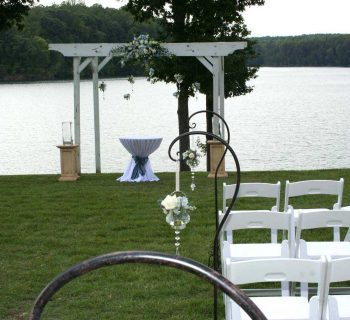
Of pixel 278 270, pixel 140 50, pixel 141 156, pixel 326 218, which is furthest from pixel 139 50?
pixel 278 270

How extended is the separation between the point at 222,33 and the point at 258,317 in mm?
22597

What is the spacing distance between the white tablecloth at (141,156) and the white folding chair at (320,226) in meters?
9.15

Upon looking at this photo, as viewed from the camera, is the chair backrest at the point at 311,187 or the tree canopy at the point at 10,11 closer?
the chair backrest at the point at 311,187

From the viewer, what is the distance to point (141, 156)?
1606cm

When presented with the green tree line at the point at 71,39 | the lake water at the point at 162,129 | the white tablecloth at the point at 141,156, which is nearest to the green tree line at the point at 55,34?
the green tree line at the point at 71,39

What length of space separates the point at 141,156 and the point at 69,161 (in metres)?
1.41

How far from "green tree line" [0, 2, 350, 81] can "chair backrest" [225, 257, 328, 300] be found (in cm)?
4126

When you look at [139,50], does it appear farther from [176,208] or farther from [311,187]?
[176,208]

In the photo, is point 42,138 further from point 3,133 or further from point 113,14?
point 113,14

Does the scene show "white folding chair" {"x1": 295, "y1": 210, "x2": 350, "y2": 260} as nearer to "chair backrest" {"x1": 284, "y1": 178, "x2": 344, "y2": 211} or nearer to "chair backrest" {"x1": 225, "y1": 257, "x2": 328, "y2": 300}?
"chair backrest" {"x1": 284, "y1": 178, "x2": 344, "y2": 211}

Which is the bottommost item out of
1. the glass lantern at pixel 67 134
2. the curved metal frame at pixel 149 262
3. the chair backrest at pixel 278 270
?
the glass lantern at pixel 67 134

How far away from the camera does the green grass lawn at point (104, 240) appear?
6.89 meters

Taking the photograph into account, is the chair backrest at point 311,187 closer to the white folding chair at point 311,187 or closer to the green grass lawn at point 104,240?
the white folding chair at point 311,187

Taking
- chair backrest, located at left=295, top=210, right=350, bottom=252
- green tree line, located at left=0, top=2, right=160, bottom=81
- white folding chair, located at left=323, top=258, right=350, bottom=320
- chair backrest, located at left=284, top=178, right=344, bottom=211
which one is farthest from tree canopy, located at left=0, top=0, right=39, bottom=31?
green tree line, located at left=0, top=2, right=160, bottom=81
